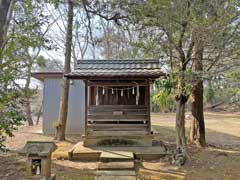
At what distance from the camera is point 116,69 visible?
970 centimetres

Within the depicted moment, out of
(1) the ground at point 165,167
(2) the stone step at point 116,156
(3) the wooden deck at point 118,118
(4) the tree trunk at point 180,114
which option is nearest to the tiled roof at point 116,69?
(4) the tree trunk at point 180,114

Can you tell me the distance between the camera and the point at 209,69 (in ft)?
25.4

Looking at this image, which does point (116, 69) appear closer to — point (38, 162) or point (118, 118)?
point (118, 118)

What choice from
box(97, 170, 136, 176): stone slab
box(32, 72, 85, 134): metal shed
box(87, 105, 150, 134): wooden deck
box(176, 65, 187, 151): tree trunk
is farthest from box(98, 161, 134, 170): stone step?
box(32, 72, 85, 134): metal shed

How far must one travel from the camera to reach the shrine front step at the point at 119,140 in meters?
9.38

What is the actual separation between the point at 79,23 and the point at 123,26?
1367mm

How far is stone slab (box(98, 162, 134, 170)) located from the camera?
715 centimetres

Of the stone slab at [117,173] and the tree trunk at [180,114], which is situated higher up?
the tree trunk at [180,114]

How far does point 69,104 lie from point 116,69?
4.17 metres

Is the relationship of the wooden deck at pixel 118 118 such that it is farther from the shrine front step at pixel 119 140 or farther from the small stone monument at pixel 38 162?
the small stone monument at pixel 38 162

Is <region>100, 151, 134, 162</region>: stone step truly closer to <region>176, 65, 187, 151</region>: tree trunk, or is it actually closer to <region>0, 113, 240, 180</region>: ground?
<region>0, 113, 240, 180</region>: ground

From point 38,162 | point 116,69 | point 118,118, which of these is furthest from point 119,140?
point 38,162

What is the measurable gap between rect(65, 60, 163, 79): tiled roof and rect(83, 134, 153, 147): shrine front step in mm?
1851

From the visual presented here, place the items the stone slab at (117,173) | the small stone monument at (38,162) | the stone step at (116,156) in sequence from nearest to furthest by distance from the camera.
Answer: the small stone monument at (38,162), the stone slab at (117,173), the stone step at (116,156)
